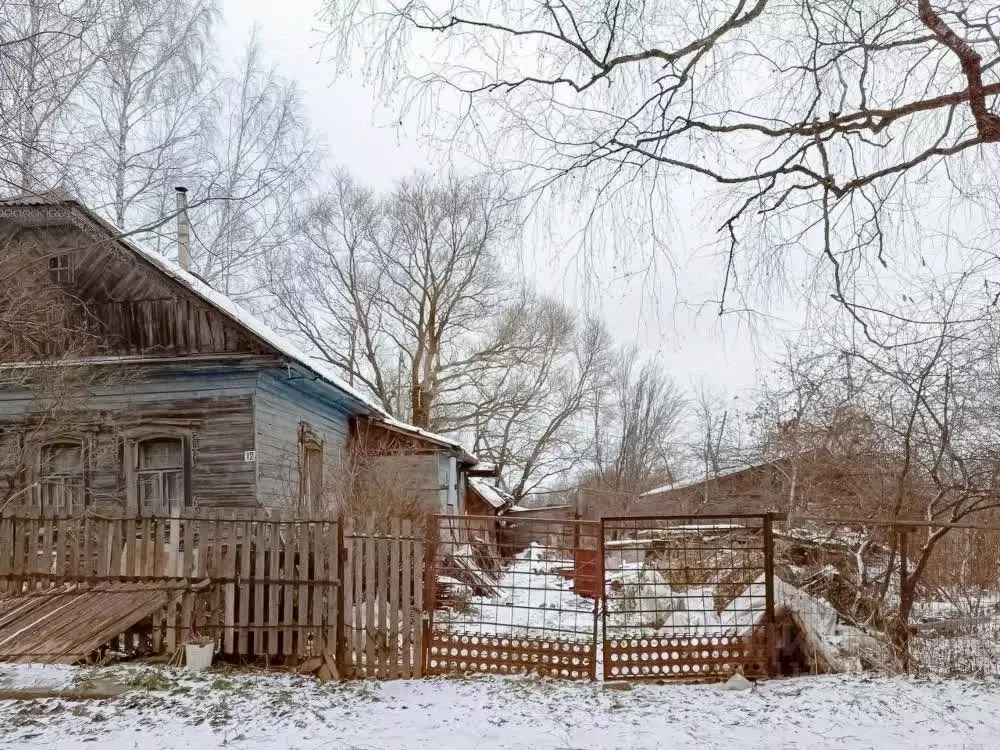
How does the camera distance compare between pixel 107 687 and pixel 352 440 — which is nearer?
pixel 107 687

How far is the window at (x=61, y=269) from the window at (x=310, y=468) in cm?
490

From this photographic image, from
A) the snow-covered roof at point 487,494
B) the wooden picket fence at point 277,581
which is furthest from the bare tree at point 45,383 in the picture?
the snow-covered roof at point 487,494

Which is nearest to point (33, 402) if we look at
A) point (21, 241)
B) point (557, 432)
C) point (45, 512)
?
point (21, 241)

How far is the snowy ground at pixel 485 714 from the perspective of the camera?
16.7 feet

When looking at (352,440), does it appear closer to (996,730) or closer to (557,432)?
(996,730)

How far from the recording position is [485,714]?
571cm

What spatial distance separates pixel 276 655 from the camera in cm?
703

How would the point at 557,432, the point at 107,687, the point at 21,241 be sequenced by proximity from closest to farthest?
the point at 107,687 < the point at 21,241 < the point at 557,432

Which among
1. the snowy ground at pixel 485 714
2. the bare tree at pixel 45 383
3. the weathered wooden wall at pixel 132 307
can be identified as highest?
the weathered wooden wall at pixel 132 307

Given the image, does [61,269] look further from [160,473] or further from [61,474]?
[160,473]

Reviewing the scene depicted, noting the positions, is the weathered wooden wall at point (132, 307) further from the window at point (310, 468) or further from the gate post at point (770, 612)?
the gate post at point (770, 612)

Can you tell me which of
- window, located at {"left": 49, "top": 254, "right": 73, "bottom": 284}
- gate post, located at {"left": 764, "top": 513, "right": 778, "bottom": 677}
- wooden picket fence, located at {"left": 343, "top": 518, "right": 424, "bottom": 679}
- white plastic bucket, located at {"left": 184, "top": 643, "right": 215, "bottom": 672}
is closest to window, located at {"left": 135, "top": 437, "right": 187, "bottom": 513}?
window, located at {"left": 49, "top": 254, "right": 73, "bottom": 284}

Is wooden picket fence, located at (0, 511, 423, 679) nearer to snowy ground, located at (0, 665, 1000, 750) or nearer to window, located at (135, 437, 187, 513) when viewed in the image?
snowy ground, located at (0, 665, 1000, 750)

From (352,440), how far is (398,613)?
1233 cm
